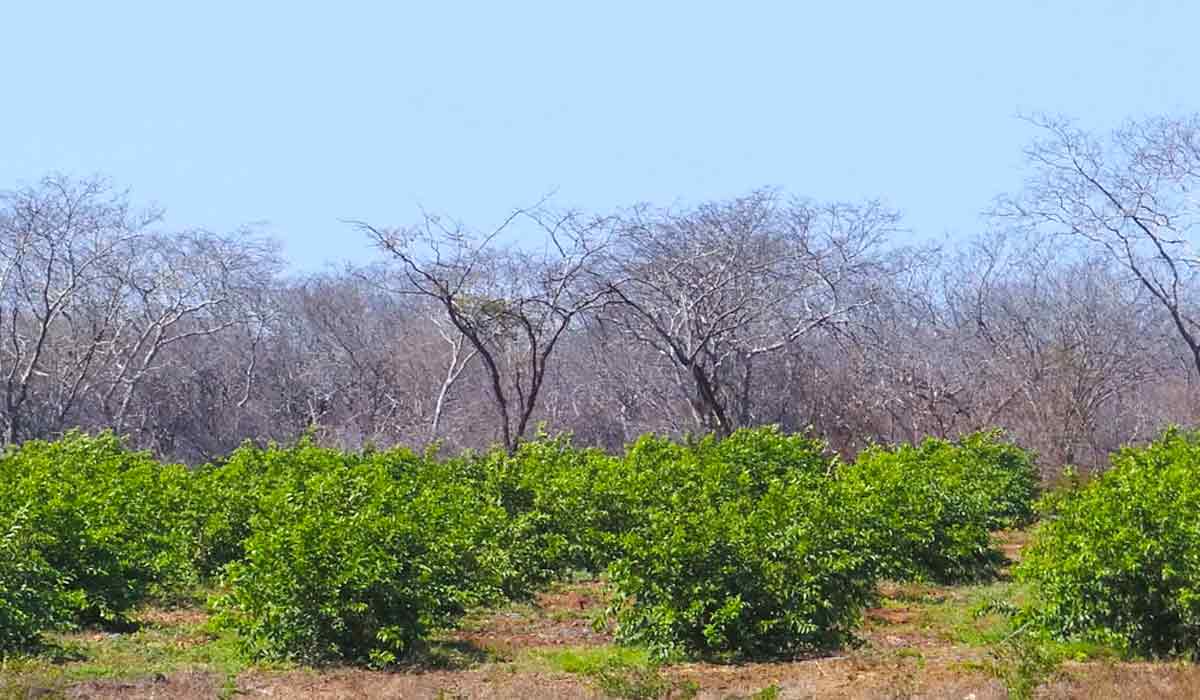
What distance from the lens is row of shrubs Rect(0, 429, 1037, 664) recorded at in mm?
10094

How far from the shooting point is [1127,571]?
31.7 feet

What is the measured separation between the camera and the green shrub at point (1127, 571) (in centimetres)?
958

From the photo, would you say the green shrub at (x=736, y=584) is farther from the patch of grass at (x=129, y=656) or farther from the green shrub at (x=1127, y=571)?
the patch of grass at (x=129, y=656)

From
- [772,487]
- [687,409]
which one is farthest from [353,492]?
[687,409]

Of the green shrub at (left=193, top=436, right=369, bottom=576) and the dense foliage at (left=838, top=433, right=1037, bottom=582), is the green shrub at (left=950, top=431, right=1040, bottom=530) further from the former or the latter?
the green shrub at (left=193, top=436, right=369, bottom=576)

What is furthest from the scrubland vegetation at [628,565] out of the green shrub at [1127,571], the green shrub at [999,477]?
the green shrub at [999,477]

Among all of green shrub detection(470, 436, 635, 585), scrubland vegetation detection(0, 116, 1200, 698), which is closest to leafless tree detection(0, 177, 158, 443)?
scrubland vegetation detection(0, 116, 1200, 698)

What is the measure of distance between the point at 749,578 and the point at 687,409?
28747 millimetres

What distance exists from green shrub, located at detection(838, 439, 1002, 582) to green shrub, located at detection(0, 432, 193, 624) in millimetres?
6107

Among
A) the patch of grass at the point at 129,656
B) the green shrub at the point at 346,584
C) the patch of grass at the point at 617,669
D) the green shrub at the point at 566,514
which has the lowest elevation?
the patch of grass at the point at 617,669

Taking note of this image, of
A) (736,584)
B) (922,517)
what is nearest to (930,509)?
(922,517)

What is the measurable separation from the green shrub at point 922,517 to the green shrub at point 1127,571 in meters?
2.01

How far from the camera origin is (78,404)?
40906 millimetres

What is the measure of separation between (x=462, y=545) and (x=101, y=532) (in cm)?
306
